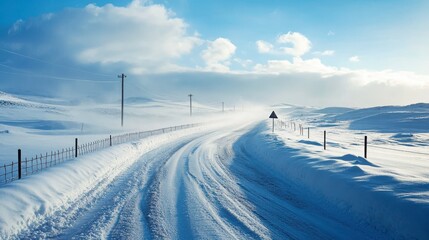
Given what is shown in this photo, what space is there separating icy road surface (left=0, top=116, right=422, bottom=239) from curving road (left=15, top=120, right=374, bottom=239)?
2 centimetres

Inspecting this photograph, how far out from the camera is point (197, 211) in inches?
297

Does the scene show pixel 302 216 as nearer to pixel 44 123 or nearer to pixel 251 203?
pixel 251 203

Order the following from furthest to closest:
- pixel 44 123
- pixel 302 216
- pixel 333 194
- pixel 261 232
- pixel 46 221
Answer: pixel 44 123 < pixel 333 194 < pixel 302 216 < pixel 46 221 < pixel 261 232

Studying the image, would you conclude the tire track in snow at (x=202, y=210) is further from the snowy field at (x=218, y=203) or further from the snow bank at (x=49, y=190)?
the snow bank at (x=49, y=190)

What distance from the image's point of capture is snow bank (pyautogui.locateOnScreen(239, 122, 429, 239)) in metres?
6.27

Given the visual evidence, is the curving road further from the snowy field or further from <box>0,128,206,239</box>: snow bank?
<box>0,128,206,239</box>: snow bank

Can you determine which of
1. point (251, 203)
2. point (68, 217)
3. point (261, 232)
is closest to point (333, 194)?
point (251, 203)

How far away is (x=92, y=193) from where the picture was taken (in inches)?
364

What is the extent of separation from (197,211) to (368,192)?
465 centimetres

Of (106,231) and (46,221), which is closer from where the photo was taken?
(106,231)

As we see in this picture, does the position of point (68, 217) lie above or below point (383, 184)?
below

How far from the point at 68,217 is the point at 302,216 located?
235 inches

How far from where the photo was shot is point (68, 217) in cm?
721

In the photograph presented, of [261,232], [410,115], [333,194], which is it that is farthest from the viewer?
[410,115]
